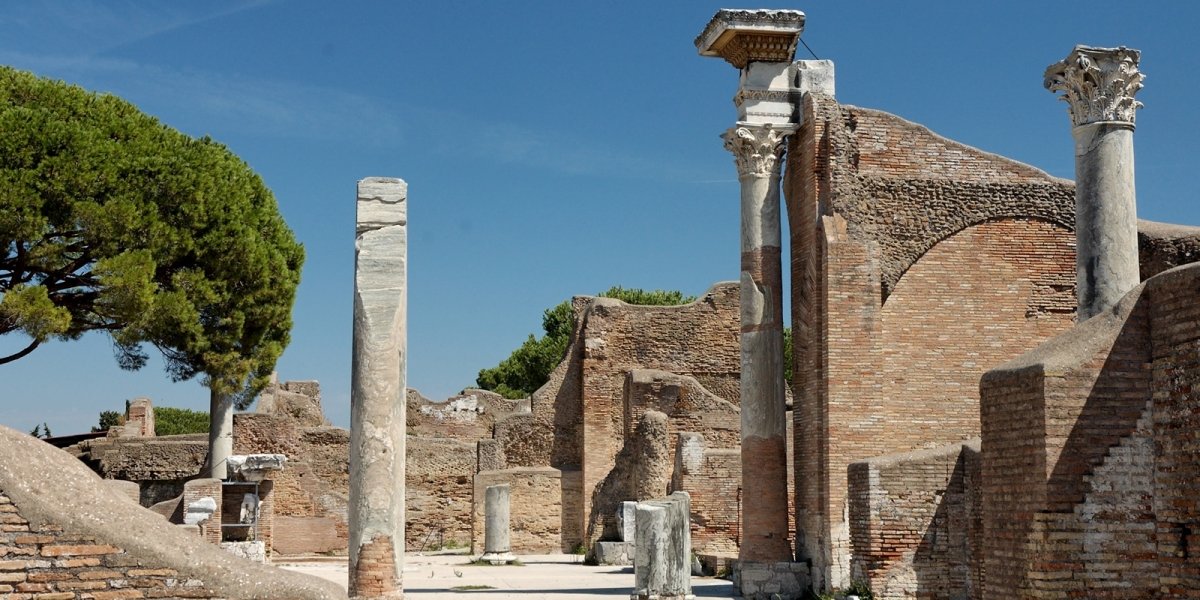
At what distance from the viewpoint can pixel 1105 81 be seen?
37.4ft

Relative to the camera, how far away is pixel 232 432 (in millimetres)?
26547

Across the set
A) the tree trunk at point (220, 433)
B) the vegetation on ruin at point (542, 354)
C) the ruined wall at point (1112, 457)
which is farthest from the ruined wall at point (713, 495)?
the vegetation on ruin at point (542, 354)

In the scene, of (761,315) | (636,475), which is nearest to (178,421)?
(636,475)

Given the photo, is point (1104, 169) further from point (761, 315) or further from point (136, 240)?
point (136, 240)

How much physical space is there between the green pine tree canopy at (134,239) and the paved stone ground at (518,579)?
4615 millimetres

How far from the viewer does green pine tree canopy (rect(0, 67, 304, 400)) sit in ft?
70.3

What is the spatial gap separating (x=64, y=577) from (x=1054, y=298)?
1288cm

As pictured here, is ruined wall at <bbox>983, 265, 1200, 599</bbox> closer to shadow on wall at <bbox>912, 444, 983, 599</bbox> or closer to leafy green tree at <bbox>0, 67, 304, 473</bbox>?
shadow on wall at <bbox>912, 444, 983, 599</bbox>

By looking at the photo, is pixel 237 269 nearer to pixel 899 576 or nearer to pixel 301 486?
pixel 301 486

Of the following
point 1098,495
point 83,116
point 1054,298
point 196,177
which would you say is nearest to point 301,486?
point 196,177

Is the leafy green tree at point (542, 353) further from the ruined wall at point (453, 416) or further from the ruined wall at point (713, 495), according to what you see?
the ruined wall at point (713, 495)

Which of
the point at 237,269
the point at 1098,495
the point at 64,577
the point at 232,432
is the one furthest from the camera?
the point at 232,432

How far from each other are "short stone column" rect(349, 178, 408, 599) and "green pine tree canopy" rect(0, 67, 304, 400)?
35.1 ft

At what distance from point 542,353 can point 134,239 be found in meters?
29.6
